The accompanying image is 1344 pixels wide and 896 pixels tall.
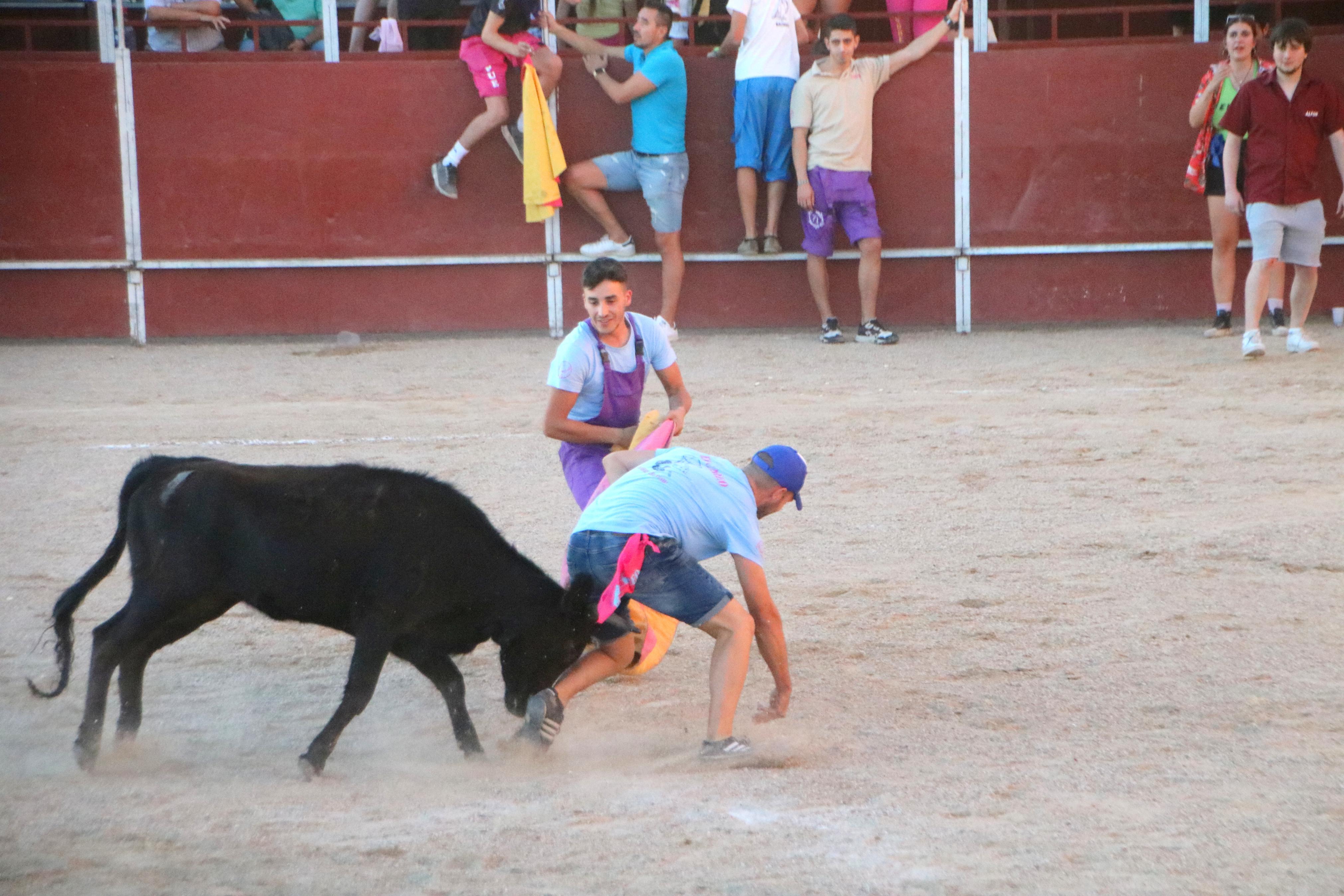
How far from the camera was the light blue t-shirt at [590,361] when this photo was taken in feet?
16.8

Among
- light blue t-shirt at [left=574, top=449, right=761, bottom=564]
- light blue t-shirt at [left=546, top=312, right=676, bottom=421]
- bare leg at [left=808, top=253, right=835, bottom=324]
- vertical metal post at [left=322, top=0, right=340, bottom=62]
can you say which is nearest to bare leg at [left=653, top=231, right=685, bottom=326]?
bare leg at [left=808, top=253, right=835, bottom=324]

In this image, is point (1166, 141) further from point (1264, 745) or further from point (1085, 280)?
point (1264, 745)

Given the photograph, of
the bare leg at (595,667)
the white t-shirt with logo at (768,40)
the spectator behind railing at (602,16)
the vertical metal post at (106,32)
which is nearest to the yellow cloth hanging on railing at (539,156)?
the spectator behind railing at (602,16)

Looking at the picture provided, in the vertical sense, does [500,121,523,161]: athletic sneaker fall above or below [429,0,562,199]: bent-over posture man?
below

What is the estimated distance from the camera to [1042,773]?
379cm

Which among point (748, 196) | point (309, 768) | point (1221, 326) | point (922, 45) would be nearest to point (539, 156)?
point (748, 196)

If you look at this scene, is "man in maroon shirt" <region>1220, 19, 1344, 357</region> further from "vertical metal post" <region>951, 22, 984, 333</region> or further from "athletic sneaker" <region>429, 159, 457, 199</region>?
"athletic sneaker" <region>429, 159, 457, 199</region>

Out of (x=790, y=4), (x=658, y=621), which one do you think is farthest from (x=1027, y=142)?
(x=658, y=621)

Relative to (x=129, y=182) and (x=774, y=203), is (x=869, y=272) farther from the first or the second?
(x=129, y=182)

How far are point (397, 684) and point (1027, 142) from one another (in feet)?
29.3

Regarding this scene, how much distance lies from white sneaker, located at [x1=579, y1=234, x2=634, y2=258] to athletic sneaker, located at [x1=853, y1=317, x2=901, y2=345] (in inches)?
78.2

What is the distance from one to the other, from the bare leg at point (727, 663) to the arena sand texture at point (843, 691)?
15cm

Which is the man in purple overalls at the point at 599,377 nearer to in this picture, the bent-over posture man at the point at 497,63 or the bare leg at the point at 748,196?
the bare leg at the point at 748,196

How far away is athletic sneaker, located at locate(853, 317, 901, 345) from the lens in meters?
11.8
